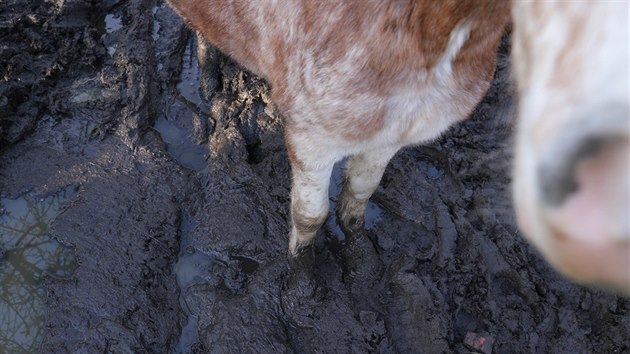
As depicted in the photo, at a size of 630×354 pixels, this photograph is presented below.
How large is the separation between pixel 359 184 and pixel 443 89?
1220 millimetres

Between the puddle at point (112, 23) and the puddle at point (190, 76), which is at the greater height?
the puddle at point (112, 23)

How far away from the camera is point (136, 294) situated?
335cm

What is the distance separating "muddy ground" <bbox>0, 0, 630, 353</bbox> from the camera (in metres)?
3.24

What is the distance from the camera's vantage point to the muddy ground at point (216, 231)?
324 cm

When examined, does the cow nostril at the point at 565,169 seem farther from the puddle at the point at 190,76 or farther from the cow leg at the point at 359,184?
the puddle at the point at 190,76

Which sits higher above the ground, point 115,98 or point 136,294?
point 115,98

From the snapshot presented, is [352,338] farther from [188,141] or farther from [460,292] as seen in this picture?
[188,141]

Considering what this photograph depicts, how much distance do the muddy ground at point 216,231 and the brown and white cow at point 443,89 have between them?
1.43ft

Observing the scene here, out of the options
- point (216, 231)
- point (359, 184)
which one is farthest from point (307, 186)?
point (216, 231)

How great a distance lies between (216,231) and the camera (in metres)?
3.61

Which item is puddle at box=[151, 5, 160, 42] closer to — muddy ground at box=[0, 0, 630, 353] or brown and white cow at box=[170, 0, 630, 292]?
muddy ground at box=[0, 0, 630, 353]

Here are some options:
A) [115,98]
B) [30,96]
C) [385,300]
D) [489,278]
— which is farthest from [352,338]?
[30,96]

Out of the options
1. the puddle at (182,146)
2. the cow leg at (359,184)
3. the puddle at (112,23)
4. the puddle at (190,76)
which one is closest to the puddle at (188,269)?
the puddle at (182,146)

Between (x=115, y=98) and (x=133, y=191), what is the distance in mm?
851
